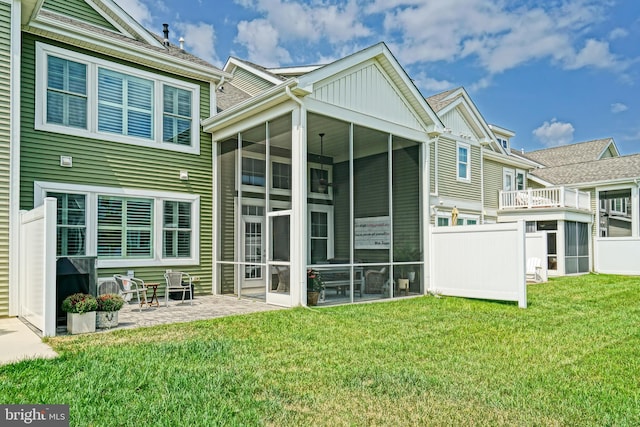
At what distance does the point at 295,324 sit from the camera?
6.80 metres

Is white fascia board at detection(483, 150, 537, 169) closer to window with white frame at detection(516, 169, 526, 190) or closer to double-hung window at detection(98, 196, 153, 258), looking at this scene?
window with white frame at detection(516, 169, 526, 190)

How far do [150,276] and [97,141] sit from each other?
3.04 meters

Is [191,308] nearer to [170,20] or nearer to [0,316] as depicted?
[0,316]

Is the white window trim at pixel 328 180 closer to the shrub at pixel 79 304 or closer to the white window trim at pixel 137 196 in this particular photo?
the white window trim at pixel 137 196

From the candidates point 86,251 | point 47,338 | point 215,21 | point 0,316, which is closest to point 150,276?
point 86,251

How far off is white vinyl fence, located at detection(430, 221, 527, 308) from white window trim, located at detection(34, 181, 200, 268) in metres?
5.80

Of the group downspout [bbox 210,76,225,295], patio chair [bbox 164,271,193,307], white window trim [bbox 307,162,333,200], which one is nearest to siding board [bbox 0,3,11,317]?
patio chair [bbox 164,271,193,307]

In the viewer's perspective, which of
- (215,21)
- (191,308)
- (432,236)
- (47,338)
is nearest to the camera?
(47,338)

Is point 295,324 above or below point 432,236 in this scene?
below

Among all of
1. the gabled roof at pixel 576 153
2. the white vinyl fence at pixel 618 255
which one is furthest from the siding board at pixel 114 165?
the gabled roof at pixel 576 153

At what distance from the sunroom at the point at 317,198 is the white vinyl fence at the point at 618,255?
42.2ft

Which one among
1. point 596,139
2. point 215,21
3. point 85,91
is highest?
point 215,21

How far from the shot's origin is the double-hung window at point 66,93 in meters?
8.34

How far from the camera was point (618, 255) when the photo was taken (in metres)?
18.6
